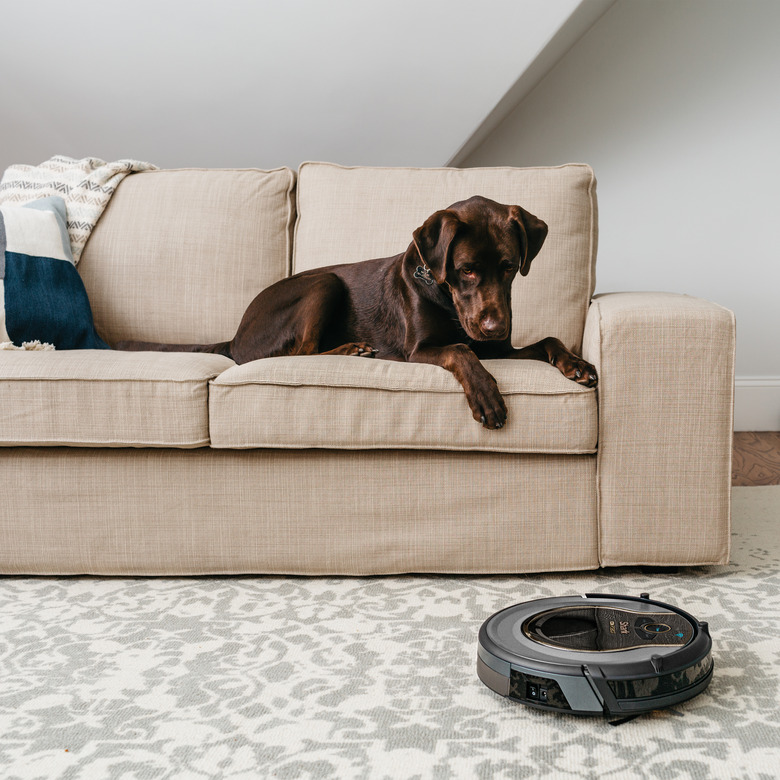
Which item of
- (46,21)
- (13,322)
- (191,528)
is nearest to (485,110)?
(46,21)

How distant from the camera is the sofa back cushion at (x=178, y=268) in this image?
2521mm

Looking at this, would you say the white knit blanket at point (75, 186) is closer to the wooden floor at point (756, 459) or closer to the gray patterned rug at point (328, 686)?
the gray patterned rug at point (328, 686)

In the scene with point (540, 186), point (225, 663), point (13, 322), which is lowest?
point (225, 663)

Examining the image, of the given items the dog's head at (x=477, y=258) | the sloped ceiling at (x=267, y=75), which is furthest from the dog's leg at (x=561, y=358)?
the sloped ceiling at (x=267, y=75)

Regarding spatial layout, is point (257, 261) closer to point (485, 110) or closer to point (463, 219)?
point (463, 219)

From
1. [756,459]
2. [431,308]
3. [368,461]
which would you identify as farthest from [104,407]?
[756,459]

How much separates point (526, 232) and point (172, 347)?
1.10 metres

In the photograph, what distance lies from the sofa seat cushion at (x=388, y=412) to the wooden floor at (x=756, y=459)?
1427mm

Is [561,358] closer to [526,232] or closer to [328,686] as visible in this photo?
[526,232]

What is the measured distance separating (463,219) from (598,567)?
866 millimetres

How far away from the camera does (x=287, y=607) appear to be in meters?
1.65

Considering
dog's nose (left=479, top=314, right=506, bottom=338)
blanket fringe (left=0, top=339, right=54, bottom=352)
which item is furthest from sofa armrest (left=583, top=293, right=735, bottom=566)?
blanket fringe (left=0, top=339, right=54, bottom=352)

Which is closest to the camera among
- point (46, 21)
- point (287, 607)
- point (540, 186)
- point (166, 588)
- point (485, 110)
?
point (287, 607)

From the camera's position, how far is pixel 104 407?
1.75 meters
